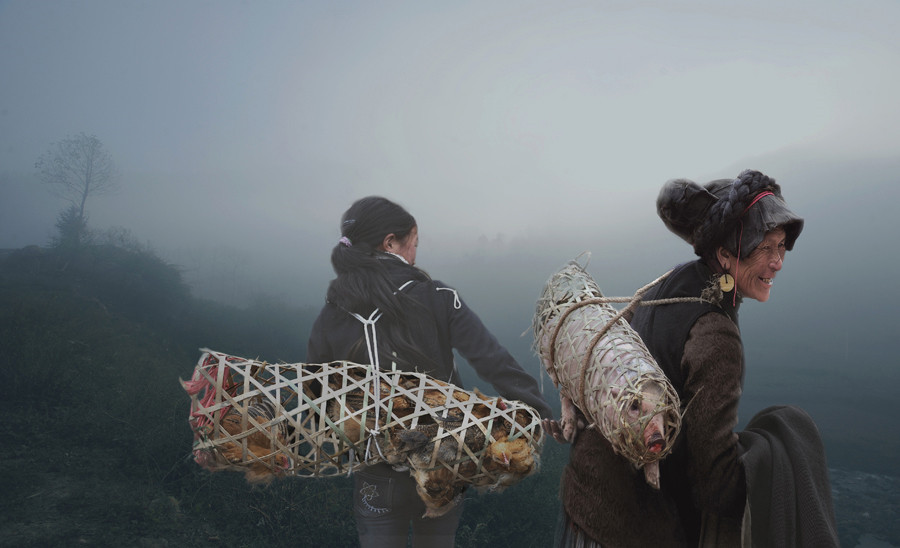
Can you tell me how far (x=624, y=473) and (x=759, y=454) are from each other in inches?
14.2

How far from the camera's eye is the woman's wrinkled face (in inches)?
63.7

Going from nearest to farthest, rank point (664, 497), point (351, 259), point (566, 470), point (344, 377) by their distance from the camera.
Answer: point (664, 497), point (566, 470), point (344, 377), point (351, 259)

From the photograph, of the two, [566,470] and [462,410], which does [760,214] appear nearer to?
[566,470]

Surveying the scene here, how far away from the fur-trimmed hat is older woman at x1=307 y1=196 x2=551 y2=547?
3.17 ft

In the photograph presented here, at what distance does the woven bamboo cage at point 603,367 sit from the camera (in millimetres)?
1380

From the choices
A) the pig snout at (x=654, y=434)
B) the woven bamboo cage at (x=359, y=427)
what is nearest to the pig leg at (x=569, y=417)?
the woven bamboo cage at (x=359, y=427)

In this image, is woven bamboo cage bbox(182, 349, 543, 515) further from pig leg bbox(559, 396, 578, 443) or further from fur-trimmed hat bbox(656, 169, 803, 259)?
fur-trimmed hat bbox(656, 169, 803, 259)

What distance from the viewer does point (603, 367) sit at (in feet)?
4.92

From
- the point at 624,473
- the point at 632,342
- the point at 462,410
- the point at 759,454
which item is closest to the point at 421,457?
the point at 462,410

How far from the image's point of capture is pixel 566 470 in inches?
→ 74.3

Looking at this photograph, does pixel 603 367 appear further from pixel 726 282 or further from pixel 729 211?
pixel 729 211

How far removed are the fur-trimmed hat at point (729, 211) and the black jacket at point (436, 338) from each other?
97 cm

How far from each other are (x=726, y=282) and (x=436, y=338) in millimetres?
1236

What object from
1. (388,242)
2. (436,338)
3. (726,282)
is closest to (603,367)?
(726,282)
